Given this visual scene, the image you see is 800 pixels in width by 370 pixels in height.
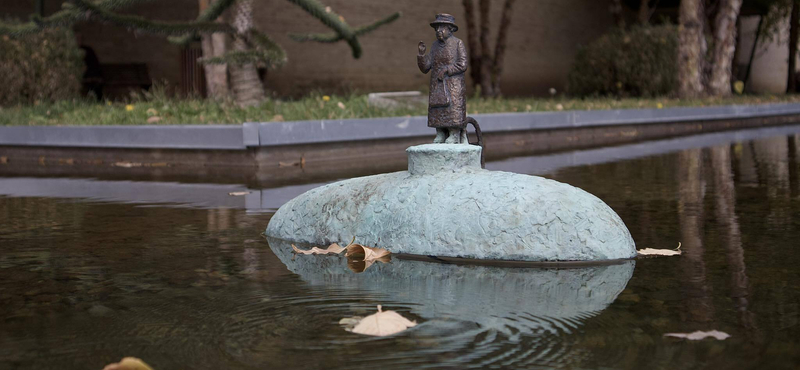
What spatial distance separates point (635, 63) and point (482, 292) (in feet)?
59.1

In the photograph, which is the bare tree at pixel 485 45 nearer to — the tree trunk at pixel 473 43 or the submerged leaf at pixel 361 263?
the tree trunk at pixel 473 43

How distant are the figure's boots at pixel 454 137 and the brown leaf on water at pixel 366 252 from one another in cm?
88

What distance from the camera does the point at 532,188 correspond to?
16.0 ft

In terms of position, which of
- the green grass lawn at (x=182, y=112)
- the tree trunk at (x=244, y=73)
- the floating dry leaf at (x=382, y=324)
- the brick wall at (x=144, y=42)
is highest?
the brick wall at (x=144, y=42)

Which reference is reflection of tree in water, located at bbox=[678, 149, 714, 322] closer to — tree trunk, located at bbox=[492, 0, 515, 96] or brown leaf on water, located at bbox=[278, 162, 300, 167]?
brown leaf on water, located at bbox=[278, 162, 300, 167]

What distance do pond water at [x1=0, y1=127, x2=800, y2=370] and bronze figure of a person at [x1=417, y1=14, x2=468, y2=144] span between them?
3.47ft

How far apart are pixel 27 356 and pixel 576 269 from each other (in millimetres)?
2426

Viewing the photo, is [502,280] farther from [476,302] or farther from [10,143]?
[10,143]

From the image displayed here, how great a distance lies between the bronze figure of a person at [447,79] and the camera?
17.6 feet

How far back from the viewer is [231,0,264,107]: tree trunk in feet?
40.5

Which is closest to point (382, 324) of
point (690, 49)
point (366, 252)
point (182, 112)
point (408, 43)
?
point (366, 252)

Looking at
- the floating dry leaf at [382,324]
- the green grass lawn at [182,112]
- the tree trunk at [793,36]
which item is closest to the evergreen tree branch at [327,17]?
the green grass lawn at [182,112]

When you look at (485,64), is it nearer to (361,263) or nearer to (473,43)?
(473,43)

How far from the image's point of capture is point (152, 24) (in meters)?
11.6
